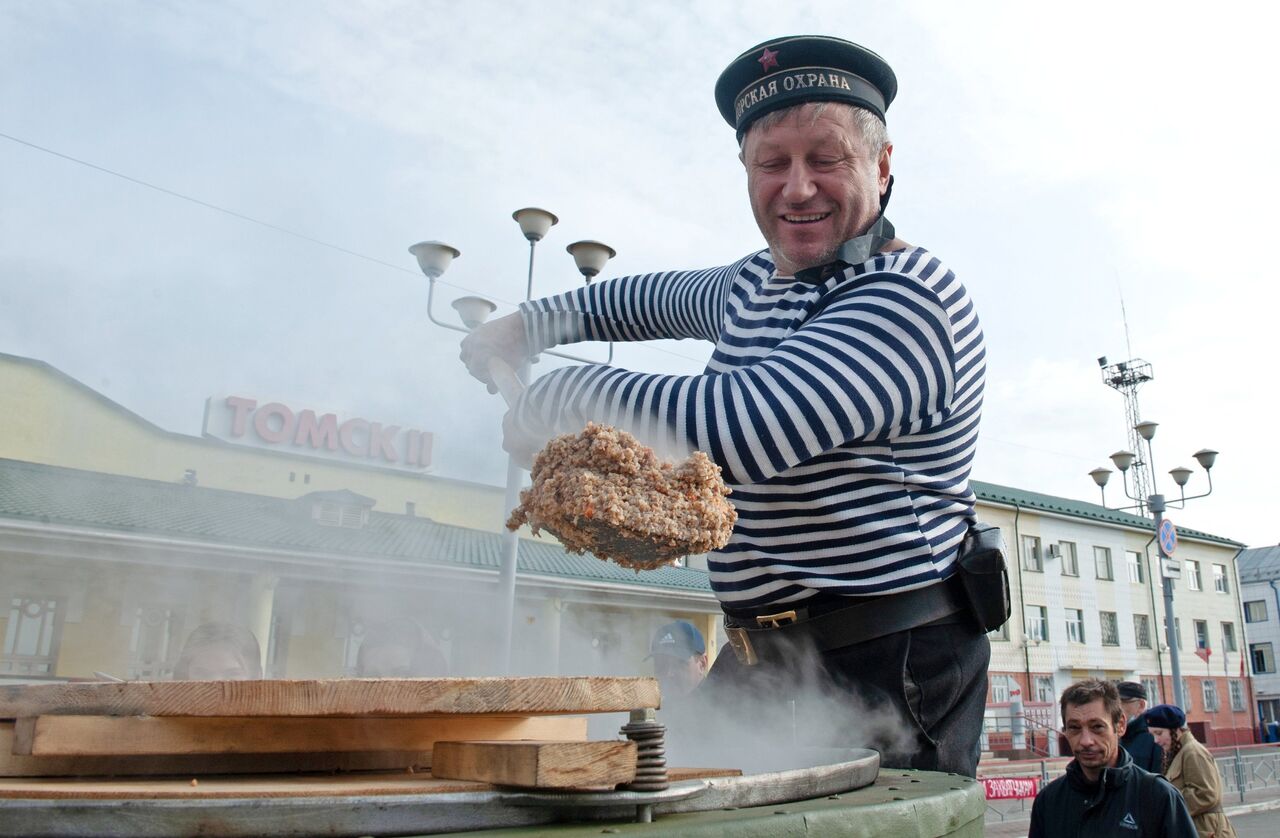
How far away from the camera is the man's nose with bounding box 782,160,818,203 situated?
1.71 m

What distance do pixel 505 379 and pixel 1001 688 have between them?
30.5 metres

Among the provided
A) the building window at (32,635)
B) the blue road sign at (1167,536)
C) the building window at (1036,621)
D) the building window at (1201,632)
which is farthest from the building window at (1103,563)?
the building window at (32,635)

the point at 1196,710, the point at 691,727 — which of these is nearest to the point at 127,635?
the point at 691,727

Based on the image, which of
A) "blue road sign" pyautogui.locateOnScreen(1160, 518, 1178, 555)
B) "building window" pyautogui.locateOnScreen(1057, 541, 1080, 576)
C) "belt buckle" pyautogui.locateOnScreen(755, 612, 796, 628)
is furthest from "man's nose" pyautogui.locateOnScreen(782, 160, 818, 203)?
"building window" pyautogui.locateOnScreen(1057, 541, 1080, 576)

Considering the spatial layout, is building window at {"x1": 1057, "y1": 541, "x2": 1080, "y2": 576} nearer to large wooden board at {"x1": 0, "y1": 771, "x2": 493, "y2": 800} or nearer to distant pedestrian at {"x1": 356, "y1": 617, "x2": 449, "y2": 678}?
distant pedestrian at {"x1": 356, "y1": 617, "x2": 449, "y2": 678}

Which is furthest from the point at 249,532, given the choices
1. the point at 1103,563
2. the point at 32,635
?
the point at 1103,563

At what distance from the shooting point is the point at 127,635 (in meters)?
3.06

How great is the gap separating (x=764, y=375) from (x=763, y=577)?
451 millimetres

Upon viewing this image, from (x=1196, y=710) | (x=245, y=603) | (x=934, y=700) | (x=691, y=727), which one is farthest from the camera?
(x=1196, y=710)

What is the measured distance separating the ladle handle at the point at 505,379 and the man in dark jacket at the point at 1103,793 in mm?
3181

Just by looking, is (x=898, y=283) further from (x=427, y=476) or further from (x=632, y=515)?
(x=427, y=476)

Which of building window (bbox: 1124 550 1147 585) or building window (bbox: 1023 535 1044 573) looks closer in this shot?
building window (bbox: 1023 535 1044 573)

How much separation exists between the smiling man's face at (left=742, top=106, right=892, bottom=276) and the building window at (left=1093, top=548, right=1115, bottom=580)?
3544cm

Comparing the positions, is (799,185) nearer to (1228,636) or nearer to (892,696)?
(892,696)
